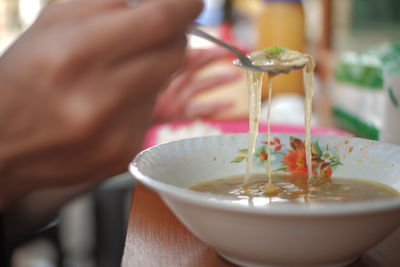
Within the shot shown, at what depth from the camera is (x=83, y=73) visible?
26.6 inches

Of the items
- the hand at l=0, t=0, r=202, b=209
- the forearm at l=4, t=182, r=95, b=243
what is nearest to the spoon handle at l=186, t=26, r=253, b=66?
the hand at l=0, t=0, r=202, b=209

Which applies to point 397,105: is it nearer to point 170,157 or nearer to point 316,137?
point 316,137

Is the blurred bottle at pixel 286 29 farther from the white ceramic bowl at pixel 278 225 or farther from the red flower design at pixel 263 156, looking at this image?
the white ceramic bowl at pixel 278 225

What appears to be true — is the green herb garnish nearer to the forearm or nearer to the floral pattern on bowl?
the floral pattern on bowl

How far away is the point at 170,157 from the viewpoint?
0.73 metres

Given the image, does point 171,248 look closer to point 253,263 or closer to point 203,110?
point 253,263

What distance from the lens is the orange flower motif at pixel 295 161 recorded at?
81 cm

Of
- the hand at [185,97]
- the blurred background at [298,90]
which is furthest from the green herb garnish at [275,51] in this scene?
the hand at [185,97]

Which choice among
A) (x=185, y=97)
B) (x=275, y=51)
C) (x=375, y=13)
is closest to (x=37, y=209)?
(x=185, y=97)

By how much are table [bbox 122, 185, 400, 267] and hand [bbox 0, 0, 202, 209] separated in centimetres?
13

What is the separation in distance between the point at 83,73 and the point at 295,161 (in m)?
0.35

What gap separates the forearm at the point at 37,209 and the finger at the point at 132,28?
59 cm

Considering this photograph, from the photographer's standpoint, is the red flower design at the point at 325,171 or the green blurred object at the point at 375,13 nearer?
the red flower design at the point at 325,171

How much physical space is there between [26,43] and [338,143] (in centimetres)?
47
